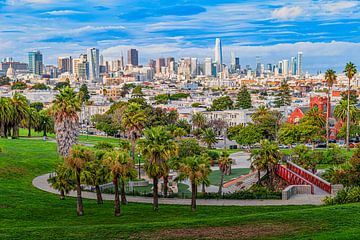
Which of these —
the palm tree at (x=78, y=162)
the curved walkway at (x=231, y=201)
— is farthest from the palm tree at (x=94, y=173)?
the curved walkway at (x=231, y=201)

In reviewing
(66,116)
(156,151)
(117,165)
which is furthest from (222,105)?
(117,165)

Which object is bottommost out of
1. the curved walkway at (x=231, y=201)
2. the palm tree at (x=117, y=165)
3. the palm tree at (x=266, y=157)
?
the curved walkway at (x=231, y=201)

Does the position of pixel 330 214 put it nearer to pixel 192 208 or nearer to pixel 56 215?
pixel 192 208

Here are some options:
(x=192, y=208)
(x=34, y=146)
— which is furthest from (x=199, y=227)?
(x=34, y=146)

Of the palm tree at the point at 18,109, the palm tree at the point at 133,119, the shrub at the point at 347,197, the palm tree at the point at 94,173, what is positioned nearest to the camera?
the shrub at the point at 347,197

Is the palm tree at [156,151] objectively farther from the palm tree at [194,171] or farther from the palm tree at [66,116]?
the palm tree at [66,116]

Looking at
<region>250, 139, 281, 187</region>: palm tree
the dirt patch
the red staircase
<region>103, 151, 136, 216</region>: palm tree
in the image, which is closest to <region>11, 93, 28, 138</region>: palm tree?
the red staircase

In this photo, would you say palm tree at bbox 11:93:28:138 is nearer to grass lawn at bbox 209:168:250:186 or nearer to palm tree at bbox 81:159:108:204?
grass lawn at bbox 209:168:250:186
